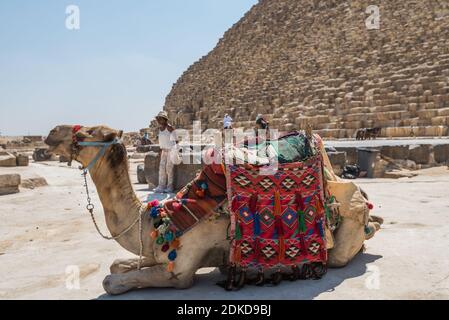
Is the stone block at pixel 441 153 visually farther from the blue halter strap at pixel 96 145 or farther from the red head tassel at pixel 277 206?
the blue halter strap at pixel 96 145

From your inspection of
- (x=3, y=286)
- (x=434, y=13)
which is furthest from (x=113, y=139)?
(x=434, y=13)

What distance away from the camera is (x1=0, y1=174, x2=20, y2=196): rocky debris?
7.18 m

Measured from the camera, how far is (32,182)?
8.11 meters

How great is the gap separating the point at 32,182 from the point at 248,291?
646cm

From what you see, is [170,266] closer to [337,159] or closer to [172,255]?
[172,255]

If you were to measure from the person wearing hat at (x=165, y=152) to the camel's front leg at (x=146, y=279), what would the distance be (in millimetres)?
4018

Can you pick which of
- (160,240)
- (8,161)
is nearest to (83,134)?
(160,240)

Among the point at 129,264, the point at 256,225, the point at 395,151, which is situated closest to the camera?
the point at 256,225

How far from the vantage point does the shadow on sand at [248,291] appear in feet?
8.20

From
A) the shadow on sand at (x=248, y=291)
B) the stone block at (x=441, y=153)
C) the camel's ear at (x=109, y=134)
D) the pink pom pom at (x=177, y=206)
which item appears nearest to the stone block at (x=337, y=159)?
the stone block at (x=441, y=153)

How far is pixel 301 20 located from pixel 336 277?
158ft

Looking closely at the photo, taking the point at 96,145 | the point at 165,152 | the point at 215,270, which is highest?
the point at 96,145

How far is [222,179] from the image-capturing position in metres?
2.79
